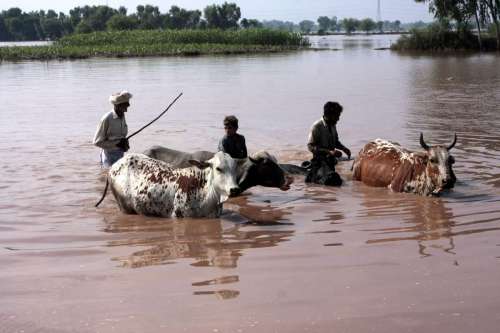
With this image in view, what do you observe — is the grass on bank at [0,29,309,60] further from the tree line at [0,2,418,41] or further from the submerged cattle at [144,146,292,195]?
the submerged cattle at [144,146,292,195]

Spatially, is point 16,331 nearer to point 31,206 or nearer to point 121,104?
point 31,206

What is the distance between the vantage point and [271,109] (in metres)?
18.7

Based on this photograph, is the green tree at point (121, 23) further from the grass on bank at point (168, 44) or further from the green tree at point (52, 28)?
the green tree at point (52, 28)

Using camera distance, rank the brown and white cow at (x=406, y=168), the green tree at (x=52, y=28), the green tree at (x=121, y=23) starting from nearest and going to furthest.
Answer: the brown and white cow at (x=406, y=168) < the green tree at (x=121, y=23) < the green tree at (x=52, y=28)

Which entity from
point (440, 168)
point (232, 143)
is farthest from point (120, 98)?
point (440, 168)

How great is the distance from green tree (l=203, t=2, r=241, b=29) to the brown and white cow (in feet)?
366

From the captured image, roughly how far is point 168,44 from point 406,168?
175ft

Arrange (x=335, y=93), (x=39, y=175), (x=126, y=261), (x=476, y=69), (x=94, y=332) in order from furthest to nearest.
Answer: (x=476, y=69) < (x=335, y=93) < (x=39, y=175) < (x=126, y=261) < (x=94, y=332)

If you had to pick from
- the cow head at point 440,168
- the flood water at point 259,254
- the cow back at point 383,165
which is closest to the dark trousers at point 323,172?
the flood water at point 259,254

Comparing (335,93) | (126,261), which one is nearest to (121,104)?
(126,261)

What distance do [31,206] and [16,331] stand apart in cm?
401

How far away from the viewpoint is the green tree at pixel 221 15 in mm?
118062

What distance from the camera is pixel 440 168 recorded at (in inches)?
311

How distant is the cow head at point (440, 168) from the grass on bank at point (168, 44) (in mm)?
47268
